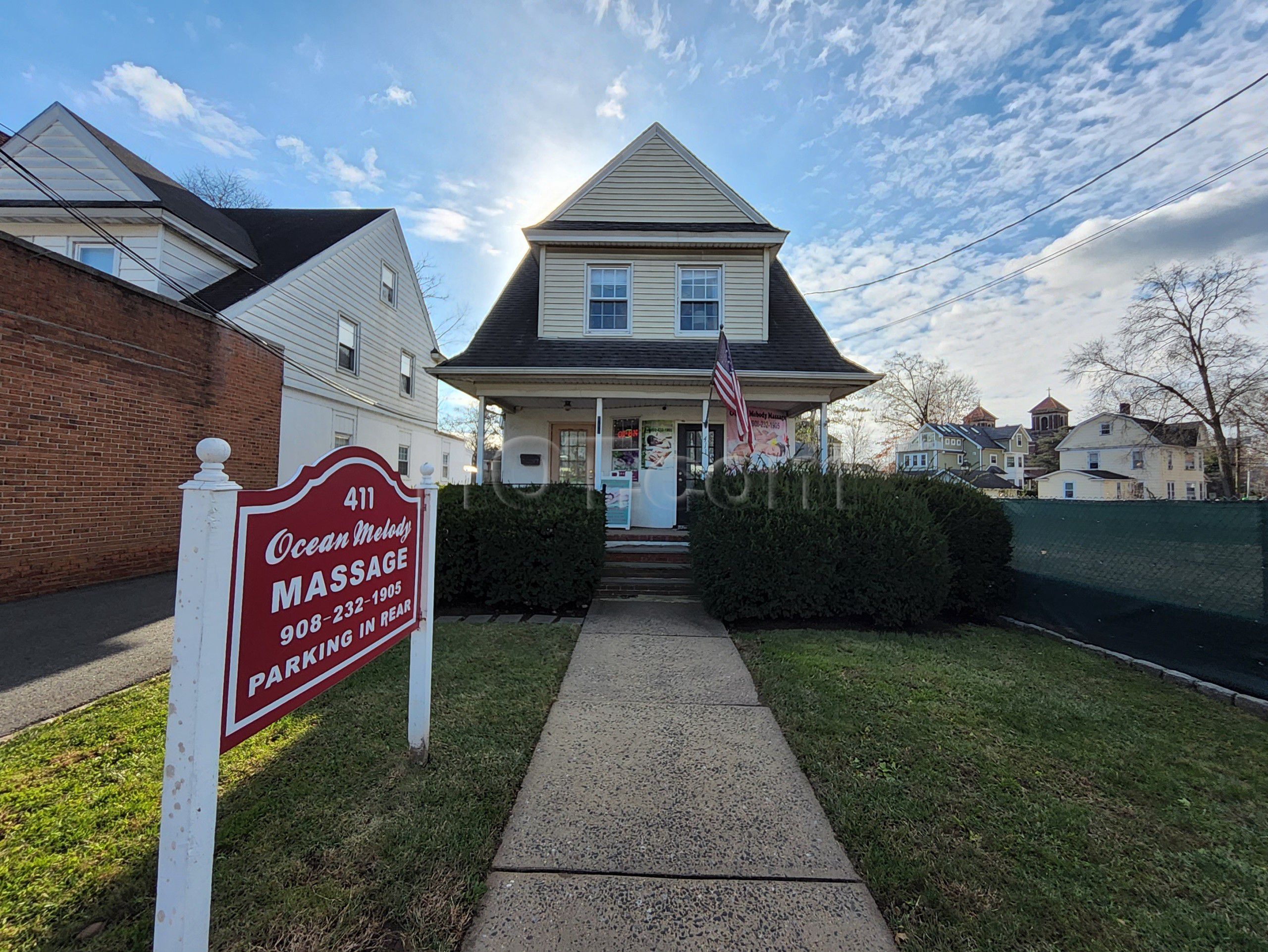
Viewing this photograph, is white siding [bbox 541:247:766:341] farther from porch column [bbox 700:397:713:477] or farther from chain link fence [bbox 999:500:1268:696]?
chain link fence [bbox 999:500:1268:696]

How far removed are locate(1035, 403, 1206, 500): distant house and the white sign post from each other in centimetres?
4160

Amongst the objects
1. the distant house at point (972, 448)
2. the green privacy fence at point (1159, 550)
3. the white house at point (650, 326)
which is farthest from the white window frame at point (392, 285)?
the distant house at point (972, 448)

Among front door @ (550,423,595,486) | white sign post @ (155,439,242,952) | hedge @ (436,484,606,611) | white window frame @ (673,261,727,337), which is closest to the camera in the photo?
white sign post @ (155,439,242,952)

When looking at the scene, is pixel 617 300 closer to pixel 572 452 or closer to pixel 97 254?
pixel 572 452

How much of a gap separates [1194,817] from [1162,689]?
2.16 metres

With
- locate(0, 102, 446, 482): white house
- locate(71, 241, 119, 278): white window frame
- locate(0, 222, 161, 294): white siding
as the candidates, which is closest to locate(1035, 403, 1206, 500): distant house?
locate(0, 102, 446, 482): white house

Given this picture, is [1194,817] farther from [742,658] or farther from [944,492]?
[944,492]

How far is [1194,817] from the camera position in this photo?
7.43 ft

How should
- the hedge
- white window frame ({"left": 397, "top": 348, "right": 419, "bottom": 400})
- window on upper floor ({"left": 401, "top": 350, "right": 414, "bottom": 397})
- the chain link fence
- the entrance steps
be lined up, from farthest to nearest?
window on upper floor ({"left": 401, "top": 350, "right": 414, "bottom": 397}) → white window frame ({"left": 397, "top": 348, "right": 419, "bottom": 400}) → the entrance steps → the hedge → the chain link fence

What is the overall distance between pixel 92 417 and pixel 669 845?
337 inches

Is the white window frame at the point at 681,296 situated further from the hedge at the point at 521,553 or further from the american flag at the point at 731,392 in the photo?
the hedge at the point at 521,553

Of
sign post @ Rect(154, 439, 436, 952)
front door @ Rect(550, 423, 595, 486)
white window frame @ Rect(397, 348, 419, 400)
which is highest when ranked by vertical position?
white window frame @ Rect(397, 348, 419, 400)

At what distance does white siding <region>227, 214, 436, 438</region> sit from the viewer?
1009cm

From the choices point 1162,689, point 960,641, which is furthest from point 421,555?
point 1162,689
